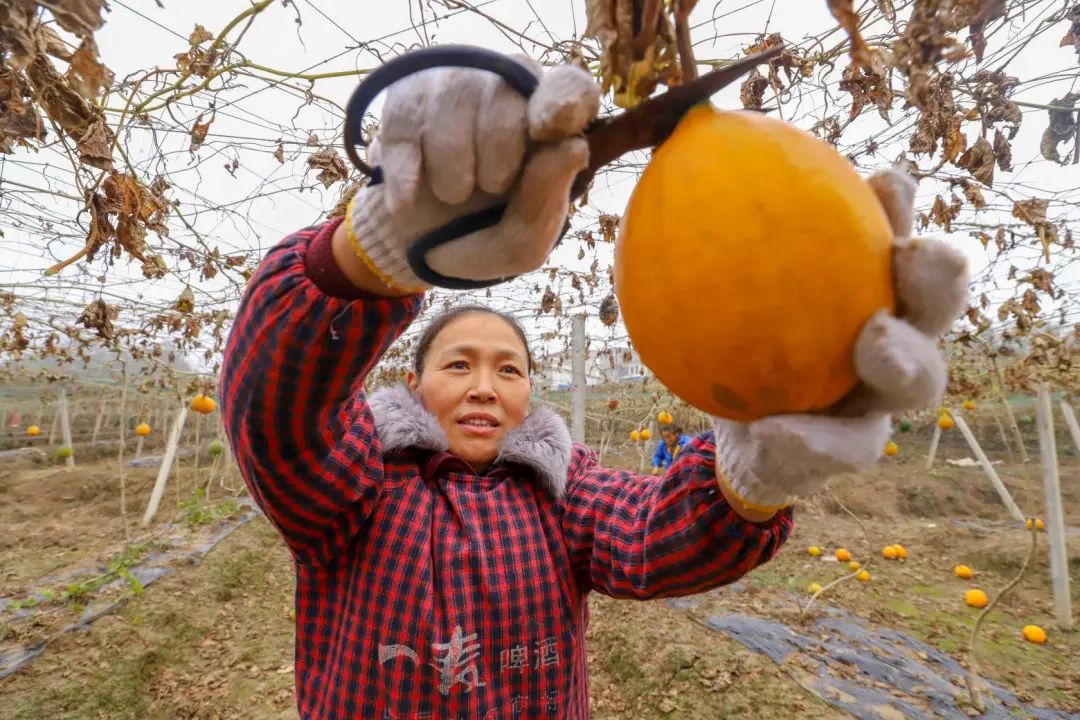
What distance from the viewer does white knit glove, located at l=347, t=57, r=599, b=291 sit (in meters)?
0.60

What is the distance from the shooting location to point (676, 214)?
723 millimetres

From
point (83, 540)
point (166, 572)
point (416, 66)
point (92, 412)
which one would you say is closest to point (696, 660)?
point (416, 66)

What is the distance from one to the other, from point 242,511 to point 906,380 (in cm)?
1042

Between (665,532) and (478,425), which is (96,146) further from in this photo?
(665,532)

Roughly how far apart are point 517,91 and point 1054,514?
23.2 feet

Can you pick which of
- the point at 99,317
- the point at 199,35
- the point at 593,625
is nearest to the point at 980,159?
the point at 199,35

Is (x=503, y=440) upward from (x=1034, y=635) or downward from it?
upward

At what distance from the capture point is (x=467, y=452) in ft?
5.16

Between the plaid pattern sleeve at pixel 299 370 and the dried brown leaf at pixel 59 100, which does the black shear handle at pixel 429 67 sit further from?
the dried brown leaf at pixel 59 100

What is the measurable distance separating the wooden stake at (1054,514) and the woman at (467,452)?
597cm

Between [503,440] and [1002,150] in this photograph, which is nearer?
[503,440]

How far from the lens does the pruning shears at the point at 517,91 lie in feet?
2.13

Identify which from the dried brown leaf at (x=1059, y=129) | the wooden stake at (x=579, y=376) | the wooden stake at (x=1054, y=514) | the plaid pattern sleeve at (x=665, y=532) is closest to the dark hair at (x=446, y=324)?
the plaid pattern sleeve at (x=665, y=532)

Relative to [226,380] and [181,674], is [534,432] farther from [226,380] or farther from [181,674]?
[181,674]
